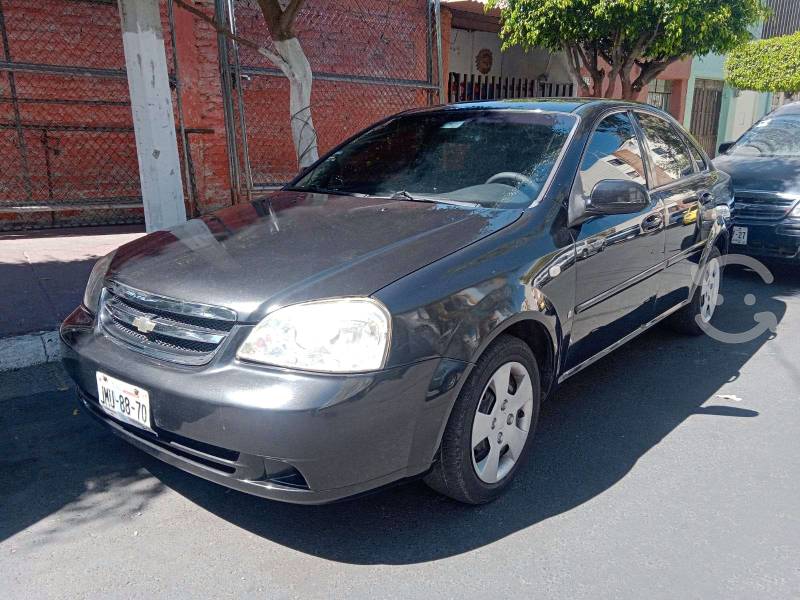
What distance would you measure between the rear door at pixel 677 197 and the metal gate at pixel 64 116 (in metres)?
5.52

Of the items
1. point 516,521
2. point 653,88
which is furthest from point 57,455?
point 653,88

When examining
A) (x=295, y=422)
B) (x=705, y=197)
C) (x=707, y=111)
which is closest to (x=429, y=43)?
(x=705, y=197)

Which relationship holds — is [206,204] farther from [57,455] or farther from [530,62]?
[530,62]

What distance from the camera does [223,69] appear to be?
8.17 meters

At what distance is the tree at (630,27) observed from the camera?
7.79 meters

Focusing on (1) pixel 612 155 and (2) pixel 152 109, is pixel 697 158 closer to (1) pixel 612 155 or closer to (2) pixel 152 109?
(1) pixel 612 155

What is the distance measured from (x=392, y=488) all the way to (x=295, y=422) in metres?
0.53

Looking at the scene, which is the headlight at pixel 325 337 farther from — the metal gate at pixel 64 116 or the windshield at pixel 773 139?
the windshield at pixel 773 139

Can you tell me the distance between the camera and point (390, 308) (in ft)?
7.63

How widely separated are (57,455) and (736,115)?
2179 centimetres

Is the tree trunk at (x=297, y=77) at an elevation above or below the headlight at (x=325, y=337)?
above

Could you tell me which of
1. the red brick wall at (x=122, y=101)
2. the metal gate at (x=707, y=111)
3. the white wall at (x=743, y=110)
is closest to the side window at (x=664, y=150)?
the red brick wall at (x=122, y=101)

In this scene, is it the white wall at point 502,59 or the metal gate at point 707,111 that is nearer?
the white wall at point 502,59

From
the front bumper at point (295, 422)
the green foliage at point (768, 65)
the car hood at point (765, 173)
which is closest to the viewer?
the front bumper at point (295, 422)
